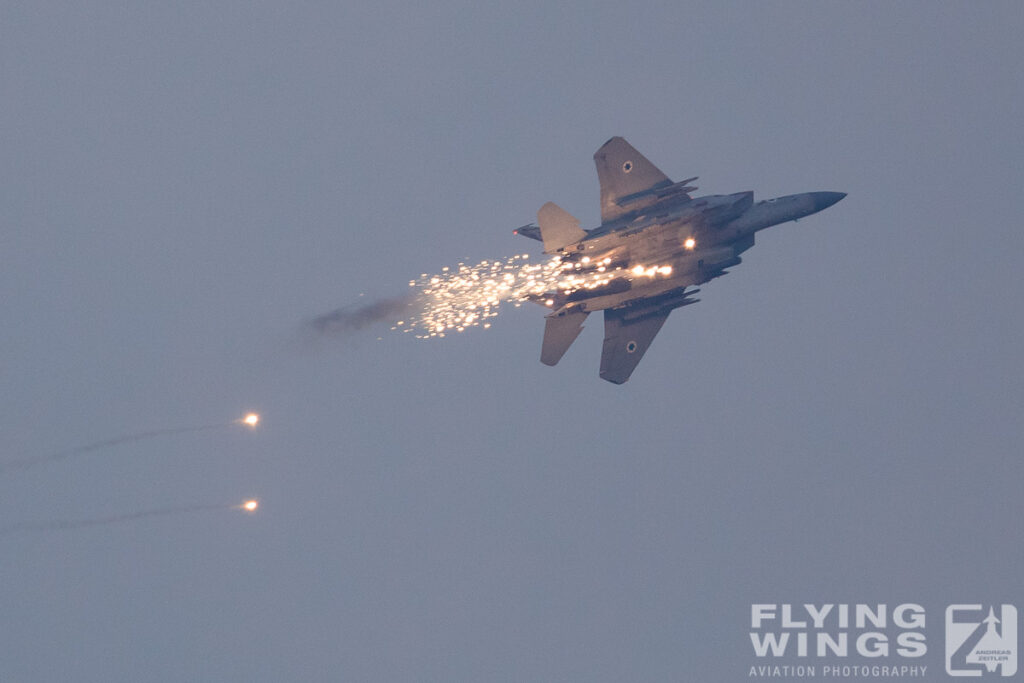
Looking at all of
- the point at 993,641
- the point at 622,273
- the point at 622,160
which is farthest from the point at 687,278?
the point at 993,641

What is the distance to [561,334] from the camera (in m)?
67.9

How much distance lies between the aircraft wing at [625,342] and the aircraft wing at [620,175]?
629 cm

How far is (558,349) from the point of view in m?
67.9

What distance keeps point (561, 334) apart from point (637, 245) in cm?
680

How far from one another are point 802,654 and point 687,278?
2860cm

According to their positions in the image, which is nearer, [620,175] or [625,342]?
[620,175]

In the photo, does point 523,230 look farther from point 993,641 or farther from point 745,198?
point 993,641

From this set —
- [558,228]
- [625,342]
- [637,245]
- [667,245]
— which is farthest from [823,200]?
[558,228]

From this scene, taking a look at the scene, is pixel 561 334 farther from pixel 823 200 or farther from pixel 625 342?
pixel 823 200

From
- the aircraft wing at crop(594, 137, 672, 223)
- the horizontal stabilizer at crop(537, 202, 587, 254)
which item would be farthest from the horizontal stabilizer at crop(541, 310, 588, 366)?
the aircraft wing at crop(594, 137, 672, 223)

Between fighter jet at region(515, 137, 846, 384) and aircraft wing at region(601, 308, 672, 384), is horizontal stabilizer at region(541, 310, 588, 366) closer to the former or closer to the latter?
fighter jet at region(515, 137, 846, 384)

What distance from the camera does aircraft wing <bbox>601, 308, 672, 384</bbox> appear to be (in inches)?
2744

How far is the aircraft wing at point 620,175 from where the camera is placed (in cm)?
6850

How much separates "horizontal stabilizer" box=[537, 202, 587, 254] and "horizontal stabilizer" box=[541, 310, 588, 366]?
4.38 meters
